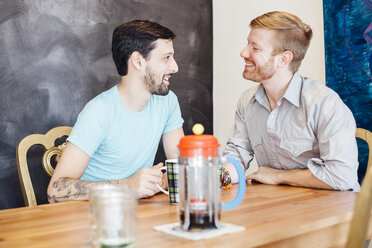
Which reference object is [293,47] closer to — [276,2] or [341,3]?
[341,3]

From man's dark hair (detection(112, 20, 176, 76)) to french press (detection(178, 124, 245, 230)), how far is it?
1.10 metres

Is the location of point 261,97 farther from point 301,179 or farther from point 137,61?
point 137,61

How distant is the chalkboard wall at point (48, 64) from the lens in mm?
2254

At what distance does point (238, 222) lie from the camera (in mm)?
962

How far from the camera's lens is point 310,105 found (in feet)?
5.37

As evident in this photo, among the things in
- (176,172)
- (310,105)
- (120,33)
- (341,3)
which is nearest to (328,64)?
(341,3)

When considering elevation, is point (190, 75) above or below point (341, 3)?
below

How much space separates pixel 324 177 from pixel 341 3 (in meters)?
1.16

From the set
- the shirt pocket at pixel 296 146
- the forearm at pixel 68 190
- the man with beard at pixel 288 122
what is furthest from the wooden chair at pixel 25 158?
the shirt pocket at pixel 296 146

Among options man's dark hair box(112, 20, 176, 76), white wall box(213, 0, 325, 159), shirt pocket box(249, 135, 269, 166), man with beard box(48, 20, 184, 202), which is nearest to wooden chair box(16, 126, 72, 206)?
man with beard box(48, 20, 184, 202)

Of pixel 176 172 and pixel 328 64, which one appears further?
pixel 328 64

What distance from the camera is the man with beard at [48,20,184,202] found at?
162 cm

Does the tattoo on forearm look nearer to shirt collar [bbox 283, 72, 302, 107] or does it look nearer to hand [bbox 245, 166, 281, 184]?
hand [bbox 245, 166, 281, 184]

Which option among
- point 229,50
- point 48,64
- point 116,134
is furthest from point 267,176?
point 229,50
